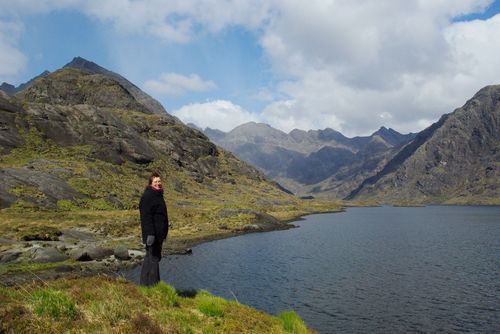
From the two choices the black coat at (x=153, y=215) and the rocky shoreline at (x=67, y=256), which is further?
the rocky shoreline at (x=67, y=256)

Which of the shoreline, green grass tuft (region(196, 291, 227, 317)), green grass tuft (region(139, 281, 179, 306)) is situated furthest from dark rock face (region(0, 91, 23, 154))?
green grass tuft (region(196, 291, 227, 317))

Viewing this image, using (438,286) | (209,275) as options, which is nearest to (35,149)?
(209,275)

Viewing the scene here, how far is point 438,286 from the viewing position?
4862 centimetres

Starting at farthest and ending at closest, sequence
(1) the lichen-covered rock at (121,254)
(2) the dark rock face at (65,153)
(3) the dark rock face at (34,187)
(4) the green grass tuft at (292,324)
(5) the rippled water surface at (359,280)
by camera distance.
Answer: (2) the dark rock face at (65,153)
(3) the dark rock face at (34,187)
(1) the lichen-covered rock at (121,254)
(5) the rippled water surface at (359,280)
(4) the green grass tuft at (292,324)

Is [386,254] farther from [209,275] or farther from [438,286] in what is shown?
[209,275]

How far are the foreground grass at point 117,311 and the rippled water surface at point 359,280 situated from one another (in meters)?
20.2

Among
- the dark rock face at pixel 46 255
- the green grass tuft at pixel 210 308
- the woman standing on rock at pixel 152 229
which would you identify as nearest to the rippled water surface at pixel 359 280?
the dark rock face at pixel 46 255

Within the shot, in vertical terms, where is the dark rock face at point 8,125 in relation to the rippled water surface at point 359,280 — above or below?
above

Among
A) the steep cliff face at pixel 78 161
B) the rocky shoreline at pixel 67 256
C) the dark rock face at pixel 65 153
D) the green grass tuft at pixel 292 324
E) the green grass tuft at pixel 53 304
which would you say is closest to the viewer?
the green grass tuft at pixel 53 304

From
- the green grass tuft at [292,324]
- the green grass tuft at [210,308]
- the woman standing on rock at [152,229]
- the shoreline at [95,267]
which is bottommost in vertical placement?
the shoreline at [95,267]

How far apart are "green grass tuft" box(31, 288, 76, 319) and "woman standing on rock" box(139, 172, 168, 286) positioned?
473cm

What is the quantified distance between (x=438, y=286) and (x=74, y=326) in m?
47.5

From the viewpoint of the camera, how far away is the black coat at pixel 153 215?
16547mm

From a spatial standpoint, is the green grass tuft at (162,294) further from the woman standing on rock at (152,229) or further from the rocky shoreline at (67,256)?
the rocky shoreline at (67,256)
